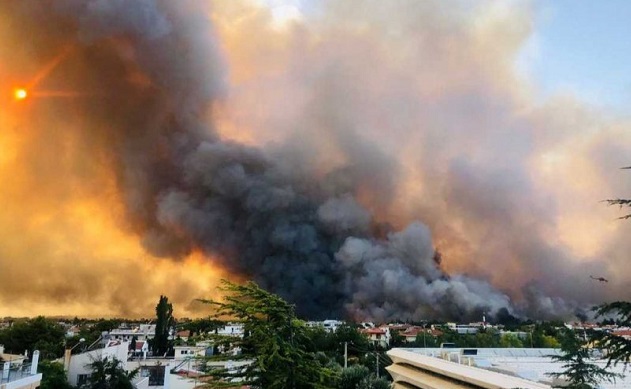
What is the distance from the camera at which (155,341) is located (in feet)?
174

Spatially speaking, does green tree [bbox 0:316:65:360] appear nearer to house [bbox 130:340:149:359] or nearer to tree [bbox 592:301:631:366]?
house [bbox 130:340:149:359]

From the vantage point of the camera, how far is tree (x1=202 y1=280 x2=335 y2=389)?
8.56 m

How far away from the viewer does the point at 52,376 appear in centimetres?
2575

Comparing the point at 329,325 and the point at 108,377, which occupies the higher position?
the point at 329,325

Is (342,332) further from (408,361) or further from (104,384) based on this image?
(408,361)

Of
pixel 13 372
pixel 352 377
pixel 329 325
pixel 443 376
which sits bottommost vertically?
pixel 352 377

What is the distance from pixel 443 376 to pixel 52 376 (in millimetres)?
22886

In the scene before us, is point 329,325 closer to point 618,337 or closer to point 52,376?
point 52,376

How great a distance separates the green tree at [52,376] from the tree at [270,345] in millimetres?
20808

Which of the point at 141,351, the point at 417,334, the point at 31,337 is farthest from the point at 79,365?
the point at 417,334

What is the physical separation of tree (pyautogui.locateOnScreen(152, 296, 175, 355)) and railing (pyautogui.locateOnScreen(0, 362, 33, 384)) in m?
35.5

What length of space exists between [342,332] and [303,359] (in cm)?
4859

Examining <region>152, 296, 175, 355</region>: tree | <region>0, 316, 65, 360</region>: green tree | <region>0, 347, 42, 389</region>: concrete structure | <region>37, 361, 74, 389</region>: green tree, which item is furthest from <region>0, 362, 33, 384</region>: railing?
<region>152, 296, 175, 355</region>: tree

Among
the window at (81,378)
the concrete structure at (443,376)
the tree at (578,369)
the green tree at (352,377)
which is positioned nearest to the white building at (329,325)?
the window at (81,378)
